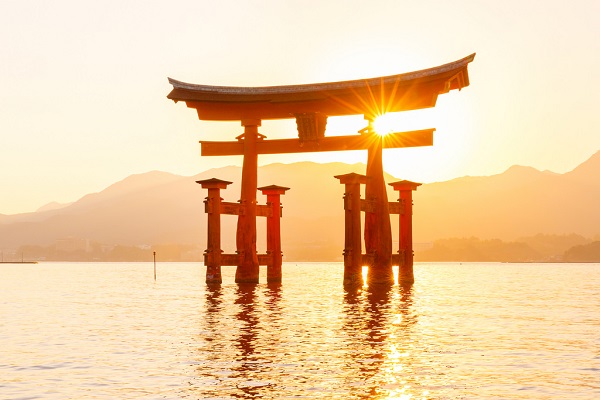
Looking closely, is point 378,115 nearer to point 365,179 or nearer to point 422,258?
point 365,179

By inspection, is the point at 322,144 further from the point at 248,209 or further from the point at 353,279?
the point at 353,279

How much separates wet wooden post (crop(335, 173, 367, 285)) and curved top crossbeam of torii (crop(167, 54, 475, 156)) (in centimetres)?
279

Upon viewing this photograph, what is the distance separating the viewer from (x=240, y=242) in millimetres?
30562

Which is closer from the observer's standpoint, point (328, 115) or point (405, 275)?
point (328, 115)

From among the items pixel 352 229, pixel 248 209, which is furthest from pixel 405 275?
Answer: pixel 248 209

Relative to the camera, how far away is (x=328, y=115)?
30.1 metres

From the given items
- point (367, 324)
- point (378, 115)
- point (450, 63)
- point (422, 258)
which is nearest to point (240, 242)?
point (378, 115)

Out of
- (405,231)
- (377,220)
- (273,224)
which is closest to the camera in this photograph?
(377,220)

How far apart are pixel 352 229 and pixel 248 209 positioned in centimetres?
503

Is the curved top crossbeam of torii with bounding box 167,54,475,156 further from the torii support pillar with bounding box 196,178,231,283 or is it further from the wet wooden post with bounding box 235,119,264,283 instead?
the torii support pillar with bounding box 196,178,231,283

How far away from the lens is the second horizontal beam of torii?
29.2 meters

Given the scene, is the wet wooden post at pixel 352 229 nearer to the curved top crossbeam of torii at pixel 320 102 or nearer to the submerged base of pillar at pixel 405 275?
the curved top crossbeam of torii at pixel 320 102

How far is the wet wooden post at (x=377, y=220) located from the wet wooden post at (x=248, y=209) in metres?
4.63

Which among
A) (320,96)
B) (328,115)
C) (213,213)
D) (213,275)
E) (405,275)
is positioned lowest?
(405,275)
